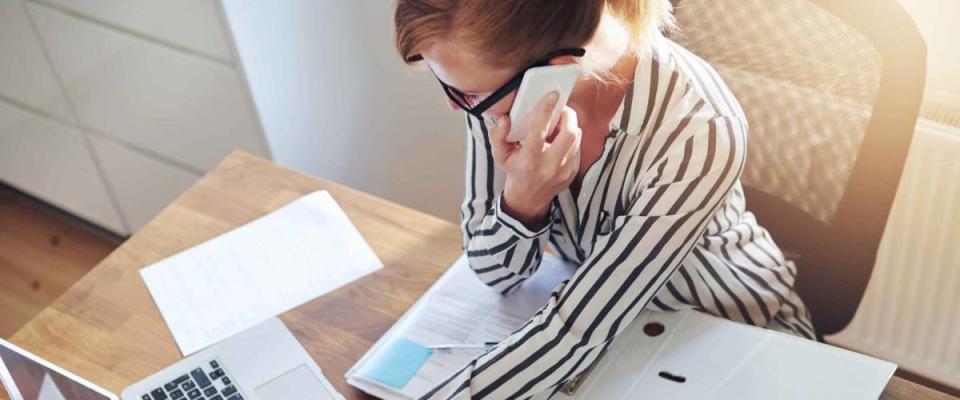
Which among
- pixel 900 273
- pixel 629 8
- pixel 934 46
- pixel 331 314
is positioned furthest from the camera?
pixel 900 273

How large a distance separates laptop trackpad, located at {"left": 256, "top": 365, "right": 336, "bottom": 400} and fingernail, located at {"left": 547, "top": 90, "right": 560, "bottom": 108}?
45 centimetres

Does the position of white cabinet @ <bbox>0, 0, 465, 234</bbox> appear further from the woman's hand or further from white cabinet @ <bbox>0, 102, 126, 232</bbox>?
the woman's hand

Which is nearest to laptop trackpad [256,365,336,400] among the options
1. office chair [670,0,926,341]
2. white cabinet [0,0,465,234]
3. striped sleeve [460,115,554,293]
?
striped sleeve [460,115,554,293]

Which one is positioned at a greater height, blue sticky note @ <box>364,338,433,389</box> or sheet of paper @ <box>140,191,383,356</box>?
sheet of paper @ <box>140,191,383,356</box>

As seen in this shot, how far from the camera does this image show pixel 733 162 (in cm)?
104

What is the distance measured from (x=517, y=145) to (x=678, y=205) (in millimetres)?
218

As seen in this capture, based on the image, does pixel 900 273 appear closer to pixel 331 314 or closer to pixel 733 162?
pixel 733 162

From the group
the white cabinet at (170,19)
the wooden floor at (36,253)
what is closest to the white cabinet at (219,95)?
the white cabinet at (170,19)

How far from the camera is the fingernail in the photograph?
0.99 m

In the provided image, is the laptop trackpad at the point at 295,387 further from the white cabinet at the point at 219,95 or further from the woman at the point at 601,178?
the white cabinet at the point at 219,95

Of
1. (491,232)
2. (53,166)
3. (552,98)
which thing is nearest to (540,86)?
(552,98)

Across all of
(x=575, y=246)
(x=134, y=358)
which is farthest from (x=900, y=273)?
(x=134, y=358)

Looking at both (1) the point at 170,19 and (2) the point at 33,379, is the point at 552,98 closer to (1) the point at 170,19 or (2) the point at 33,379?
(2) the point at 33,379

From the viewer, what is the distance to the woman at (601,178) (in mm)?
953
